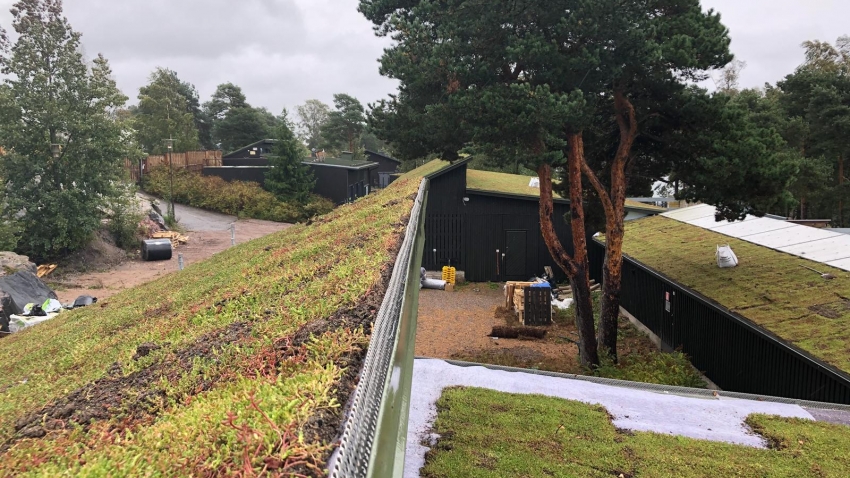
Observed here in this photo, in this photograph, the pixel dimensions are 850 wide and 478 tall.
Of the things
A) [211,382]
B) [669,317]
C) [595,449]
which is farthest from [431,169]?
[211,382]

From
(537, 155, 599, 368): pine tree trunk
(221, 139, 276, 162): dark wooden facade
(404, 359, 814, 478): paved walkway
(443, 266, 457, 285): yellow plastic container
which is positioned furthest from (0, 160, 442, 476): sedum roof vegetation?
(221, 139, 276, 162): dark wooden facade

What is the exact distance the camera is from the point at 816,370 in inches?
326

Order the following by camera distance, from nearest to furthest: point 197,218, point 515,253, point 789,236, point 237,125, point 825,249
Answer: point 825,249 → point 789,236 → point 515,253 → point 197,218 → point 237,125

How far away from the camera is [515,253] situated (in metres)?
23.8

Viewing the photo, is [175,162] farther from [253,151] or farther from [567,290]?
[567,290]

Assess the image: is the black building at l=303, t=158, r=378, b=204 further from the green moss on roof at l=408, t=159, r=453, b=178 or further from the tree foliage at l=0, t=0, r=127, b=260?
the tree foliage at l=0, t=0, r=127, b=260

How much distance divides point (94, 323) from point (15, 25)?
84.8 ft

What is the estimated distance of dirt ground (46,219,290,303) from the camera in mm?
22625

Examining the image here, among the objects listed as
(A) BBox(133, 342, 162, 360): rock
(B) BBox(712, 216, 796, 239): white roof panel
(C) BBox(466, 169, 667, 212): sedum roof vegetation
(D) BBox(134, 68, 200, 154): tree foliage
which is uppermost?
(D) BBox(134, 68, 200, 154): tree foliage

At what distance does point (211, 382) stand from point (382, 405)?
1.42 m

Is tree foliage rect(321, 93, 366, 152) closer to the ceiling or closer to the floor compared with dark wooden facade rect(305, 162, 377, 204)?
closer to the ceiling

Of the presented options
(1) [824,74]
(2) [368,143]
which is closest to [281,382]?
(1) [824,74]

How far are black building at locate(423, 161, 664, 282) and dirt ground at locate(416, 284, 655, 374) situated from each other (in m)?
2.48

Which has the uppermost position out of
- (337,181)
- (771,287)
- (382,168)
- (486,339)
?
(382,168)
